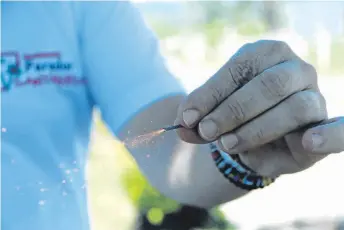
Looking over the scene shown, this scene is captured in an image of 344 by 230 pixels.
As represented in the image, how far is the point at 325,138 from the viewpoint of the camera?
0.42m

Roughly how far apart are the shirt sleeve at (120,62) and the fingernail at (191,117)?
261 millimetres

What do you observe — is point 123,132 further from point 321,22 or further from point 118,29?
point 321,22

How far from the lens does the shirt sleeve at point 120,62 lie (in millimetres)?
A: 712

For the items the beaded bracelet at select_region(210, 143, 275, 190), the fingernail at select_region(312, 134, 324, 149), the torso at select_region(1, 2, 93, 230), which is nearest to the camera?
the fingernail at select_region(312, 134, 324, 149)

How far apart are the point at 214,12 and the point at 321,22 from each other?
34cm

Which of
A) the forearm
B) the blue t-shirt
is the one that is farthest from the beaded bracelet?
the blue t-shirt

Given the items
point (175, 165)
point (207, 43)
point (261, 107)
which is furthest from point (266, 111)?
point (207, 43)

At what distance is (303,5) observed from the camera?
72 centimetres

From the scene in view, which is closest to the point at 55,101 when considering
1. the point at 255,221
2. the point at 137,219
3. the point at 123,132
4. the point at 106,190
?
the point at 123,132

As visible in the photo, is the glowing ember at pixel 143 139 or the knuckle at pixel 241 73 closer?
the knuckle at pixel 241 73

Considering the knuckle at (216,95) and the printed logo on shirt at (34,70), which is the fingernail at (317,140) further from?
the printed logo on shirt at (34,70)

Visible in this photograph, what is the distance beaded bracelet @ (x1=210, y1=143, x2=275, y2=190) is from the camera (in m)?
0.53

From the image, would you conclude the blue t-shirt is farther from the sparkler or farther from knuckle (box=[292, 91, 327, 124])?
knuckle (box=[292, 91, 327, 124])

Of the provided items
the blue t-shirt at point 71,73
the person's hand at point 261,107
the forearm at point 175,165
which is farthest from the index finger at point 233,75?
the blue t-shirt at point 71,73
